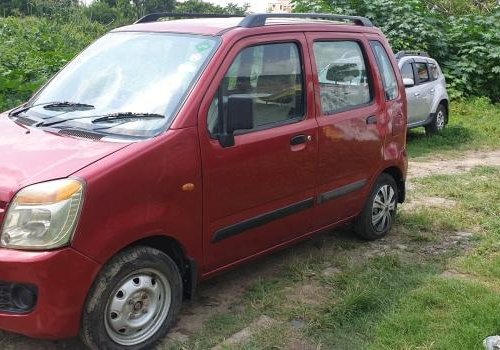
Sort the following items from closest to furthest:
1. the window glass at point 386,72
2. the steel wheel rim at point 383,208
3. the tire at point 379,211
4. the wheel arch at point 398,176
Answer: the window glass at point 386,72 < the tire at point 379,211 < the steel wheel rim at point 383,208 < the wheel arch at point 398,176

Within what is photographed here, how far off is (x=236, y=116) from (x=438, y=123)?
9464 mm

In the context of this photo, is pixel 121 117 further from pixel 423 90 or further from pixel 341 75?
pixel 423 90

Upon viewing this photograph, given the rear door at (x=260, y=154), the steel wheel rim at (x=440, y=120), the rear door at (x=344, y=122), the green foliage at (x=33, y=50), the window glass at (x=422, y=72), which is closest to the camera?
the rear door at (x=260, y=154)

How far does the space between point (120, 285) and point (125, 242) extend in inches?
9.9

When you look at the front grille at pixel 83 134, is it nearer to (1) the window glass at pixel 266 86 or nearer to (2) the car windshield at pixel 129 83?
(2) the car windshield at pixel 129 83

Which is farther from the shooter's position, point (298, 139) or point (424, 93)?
point (424, 93)

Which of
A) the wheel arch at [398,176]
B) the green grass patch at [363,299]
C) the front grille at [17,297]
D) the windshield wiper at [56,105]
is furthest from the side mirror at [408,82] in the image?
the front grille at [17,297]

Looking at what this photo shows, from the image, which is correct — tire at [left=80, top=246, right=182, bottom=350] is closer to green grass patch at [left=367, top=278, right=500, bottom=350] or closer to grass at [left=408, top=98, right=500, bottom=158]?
green grass patch at [left=367, top=278, right=500, bottom=350]

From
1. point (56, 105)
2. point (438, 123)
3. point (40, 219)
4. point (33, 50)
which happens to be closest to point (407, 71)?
point (438, 123)

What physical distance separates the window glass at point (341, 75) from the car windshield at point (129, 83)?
3.45 ft

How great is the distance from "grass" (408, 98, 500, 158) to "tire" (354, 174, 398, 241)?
476 cm

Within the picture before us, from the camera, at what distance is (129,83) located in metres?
3.86

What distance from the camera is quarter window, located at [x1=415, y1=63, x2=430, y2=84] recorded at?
11.7 meters

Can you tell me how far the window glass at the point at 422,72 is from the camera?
38.5 feet
